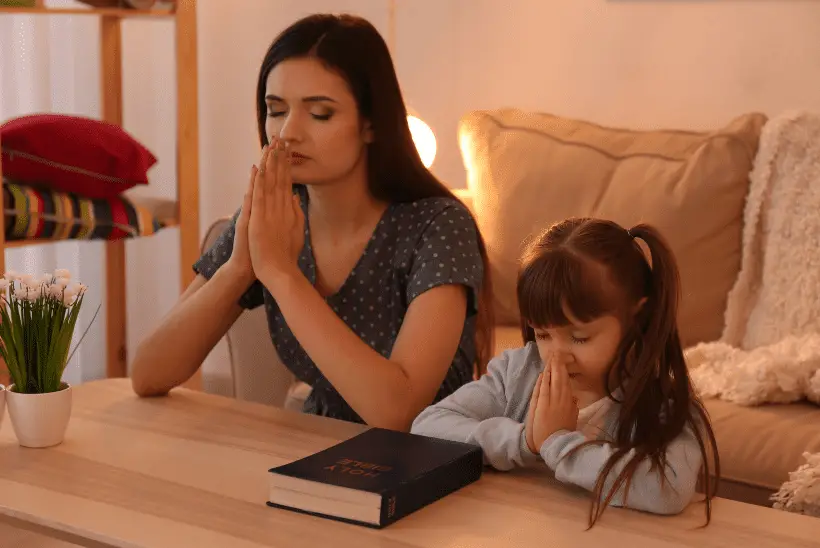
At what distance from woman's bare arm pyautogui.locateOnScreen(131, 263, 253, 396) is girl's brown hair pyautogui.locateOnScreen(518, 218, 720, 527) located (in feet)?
1.88

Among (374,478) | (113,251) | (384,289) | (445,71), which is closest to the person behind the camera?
(374,478)

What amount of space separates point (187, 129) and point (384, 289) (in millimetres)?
1305

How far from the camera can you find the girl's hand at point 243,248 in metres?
1.51

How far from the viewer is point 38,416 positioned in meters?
1.24

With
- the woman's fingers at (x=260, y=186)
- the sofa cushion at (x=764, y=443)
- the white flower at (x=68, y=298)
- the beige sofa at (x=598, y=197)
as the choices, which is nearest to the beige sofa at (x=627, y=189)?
the beige sofa at (x=598, y=197)

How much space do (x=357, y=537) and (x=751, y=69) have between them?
1.97m

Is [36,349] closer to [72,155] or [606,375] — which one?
[606,375]

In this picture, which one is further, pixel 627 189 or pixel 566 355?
pixel 627 189

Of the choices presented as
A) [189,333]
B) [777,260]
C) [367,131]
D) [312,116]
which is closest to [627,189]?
[777,260]

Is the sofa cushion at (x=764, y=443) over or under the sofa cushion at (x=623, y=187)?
under

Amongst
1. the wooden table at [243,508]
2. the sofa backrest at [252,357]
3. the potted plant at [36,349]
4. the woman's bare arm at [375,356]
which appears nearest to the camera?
the wooden table at [243,508]

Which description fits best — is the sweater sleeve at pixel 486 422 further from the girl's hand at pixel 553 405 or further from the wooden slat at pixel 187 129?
the wooden slat at pixel 187 129

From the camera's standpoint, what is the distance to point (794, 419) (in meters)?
1.73

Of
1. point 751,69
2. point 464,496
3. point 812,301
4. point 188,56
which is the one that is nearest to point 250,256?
point 464,496
